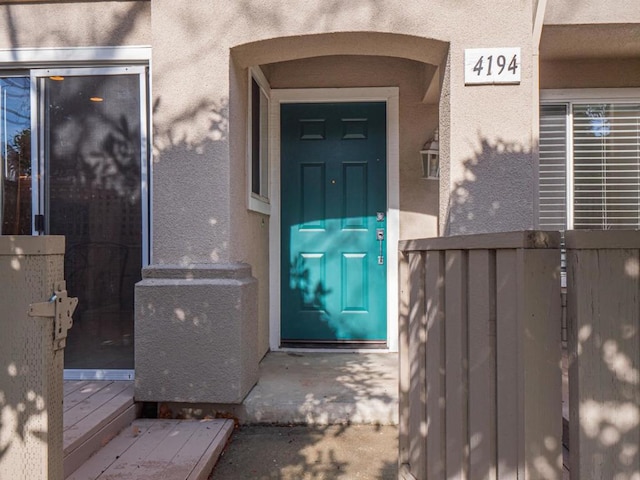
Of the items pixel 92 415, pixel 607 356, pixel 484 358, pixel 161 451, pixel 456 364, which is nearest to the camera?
pixel 607 356

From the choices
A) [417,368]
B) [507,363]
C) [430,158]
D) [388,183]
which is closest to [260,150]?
[388,183]

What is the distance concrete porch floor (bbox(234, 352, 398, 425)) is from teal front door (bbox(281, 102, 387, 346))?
515mm

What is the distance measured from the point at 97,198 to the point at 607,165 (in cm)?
387

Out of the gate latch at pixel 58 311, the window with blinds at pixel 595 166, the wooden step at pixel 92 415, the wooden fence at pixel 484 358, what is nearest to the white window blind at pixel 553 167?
the window with blinds at pixel 595 166

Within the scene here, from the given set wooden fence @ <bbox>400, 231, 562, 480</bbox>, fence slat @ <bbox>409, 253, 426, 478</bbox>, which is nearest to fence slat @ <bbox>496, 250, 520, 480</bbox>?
wooden fence @ <bbox>400, 231, 562, 480</bbox>

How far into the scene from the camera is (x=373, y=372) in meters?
3.77

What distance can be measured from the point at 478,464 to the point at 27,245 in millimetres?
1413

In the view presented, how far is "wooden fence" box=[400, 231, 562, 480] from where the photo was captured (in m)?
1.14

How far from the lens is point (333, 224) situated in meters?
4.44

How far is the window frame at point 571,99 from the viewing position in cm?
395

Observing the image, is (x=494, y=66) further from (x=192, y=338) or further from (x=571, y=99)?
(x=192, y=338)

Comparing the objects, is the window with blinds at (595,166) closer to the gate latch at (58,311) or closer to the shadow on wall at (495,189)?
the shadow on wall at (495,189)

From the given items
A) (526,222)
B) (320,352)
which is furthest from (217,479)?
(526,222)

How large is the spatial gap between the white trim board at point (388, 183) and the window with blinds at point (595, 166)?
119 cm
